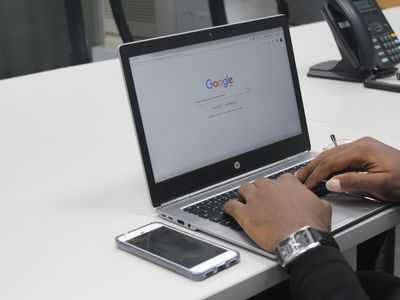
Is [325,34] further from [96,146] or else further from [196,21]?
[96,146]

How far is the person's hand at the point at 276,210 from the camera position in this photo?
2.96 ft

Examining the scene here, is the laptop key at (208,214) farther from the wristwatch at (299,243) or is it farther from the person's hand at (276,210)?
the wristwatch at (299,243)

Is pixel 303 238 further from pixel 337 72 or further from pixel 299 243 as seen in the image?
pixel 337 72

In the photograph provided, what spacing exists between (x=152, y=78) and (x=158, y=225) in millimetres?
225

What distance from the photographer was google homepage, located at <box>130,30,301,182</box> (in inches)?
41.4

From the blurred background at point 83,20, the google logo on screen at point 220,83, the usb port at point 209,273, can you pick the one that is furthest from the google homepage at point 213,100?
the blurred background at point 83,20

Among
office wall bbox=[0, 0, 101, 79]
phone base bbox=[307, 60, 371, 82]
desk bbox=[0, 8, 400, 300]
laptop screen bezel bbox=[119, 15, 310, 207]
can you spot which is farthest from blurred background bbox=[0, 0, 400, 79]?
laptop screen bezel bbox=[119, 15, 310, 207]

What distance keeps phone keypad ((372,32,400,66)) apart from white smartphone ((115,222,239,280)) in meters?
1.04

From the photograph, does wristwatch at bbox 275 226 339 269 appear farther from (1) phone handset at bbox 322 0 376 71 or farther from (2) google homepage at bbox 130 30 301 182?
(1) phone handset at bbox 322 0 376 71

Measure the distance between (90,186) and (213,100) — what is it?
266mm

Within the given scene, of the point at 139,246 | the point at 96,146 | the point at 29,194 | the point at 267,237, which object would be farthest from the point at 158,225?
the point at 96,146

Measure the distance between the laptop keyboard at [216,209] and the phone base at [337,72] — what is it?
2.83 ft

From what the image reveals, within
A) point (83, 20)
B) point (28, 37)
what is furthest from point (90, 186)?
point (28, 37)

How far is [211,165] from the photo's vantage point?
43.8 inches
